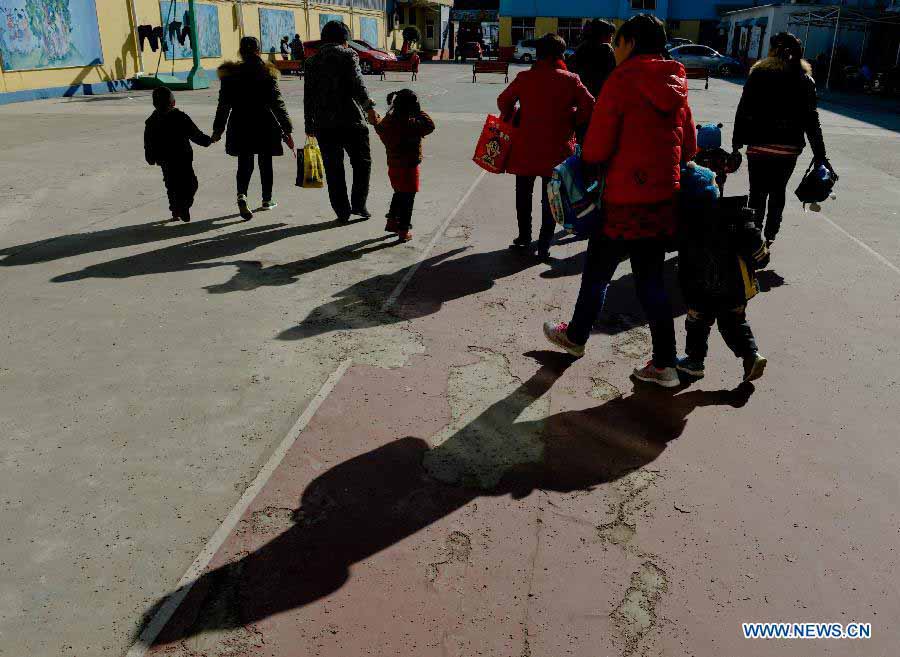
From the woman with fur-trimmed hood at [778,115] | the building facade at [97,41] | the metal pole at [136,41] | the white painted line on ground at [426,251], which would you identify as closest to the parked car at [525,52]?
the building facade at [97,41]

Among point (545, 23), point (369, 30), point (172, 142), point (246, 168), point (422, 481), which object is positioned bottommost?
point (422, 481)

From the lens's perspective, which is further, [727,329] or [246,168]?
[246,168]

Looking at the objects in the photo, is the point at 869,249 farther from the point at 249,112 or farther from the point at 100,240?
the point at 100,240

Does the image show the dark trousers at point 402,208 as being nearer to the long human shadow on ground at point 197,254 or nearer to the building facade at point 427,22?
the long human shadow on ground at point 197,254

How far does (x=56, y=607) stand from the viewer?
252 cm

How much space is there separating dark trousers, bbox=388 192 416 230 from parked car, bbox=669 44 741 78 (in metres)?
33.8

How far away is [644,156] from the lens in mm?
3717

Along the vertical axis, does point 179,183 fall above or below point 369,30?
below

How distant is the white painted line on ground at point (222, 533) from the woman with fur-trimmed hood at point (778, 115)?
4.14 m

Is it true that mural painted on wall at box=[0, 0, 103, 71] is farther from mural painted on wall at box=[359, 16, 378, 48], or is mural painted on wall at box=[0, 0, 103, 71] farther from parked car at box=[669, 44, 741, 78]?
parked car at box=[669, 44, 741, 78]

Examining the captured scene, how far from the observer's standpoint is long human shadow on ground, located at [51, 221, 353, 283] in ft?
19.7

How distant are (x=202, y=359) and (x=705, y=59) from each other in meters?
37.7

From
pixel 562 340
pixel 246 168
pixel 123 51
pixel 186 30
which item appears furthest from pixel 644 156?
pixel 186 30

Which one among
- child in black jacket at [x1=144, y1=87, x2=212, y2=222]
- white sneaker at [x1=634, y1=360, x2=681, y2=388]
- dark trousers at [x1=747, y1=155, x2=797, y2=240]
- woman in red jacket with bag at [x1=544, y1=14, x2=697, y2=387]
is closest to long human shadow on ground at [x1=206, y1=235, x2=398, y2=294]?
child in black jacket at [x1=144, y1=87, x2=212, y2=222]
